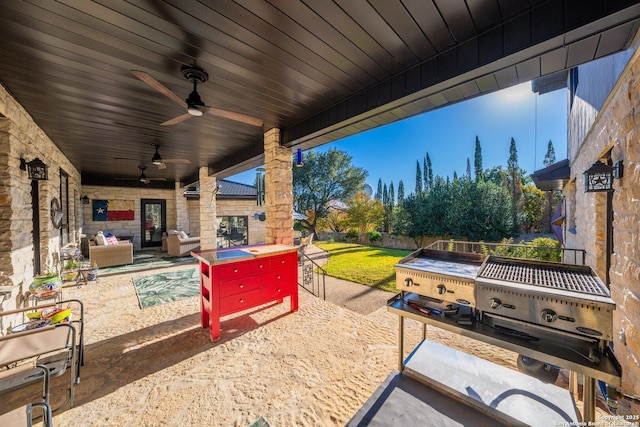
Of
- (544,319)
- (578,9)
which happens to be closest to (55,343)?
(544,319)

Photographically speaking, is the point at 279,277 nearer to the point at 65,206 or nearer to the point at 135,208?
the point at 65,206

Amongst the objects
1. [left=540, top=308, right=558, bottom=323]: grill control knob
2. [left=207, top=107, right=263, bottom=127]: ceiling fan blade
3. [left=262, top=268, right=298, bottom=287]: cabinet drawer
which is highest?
[left=207, top=107, right=263, bottom=127]: ceiling fan blade

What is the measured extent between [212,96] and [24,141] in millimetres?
2924

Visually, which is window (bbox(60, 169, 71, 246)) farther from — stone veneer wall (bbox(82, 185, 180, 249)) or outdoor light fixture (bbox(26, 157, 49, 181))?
outdoor light fixture (bbox(26, 157, 49, 181))

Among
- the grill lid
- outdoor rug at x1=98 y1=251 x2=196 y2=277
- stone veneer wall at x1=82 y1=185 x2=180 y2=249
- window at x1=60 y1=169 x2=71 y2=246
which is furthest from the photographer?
stone veneer wall at x1=82 y1=185 x2=180 y2=249

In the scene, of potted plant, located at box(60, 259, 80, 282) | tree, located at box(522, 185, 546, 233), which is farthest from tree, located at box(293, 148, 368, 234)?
potted plant, located at box(60, 259, 80, 282)

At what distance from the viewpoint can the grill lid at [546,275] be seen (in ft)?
4.41

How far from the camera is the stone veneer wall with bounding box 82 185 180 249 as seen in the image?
30.9 feet

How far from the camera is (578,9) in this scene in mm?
1599

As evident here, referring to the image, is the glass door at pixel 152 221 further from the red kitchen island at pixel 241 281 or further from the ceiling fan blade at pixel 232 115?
the ceiling fan blade at pixel 232 115

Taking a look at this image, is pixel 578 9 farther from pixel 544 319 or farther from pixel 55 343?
pixel 55 343

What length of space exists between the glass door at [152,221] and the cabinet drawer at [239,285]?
33.1 ft

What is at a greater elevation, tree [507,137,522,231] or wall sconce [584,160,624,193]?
tree [507,137,522,231]

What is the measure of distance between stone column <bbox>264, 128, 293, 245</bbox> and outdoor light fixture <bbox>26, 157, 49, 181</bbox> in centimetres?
330
